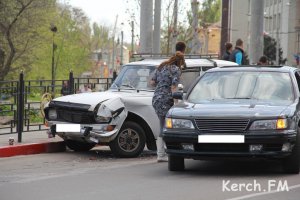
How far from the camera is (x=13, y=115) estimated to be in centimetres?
1537

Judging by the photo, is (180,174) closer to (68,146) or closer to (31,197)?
(31,197)

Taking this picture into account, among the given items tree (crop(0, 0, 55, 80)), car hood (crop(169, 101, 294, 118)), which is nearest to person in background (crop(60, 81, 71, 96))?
car hood (crop(169, 101, 294, 118))

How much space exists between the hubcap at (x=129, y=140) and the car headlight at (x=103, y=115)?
0.50 meters

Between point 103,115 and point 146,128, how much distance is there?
Result: 108 cm

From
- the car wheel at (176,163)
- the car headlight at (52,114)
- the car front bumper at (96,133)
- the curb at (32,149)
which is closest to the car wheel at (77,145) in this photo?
the curb at (32,149)

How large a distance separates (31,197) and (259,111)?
11.1 feet

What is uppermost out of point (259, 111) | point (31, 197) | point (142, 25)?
point (142, 25)

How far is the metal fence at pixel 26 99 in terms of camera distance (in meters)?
15.2

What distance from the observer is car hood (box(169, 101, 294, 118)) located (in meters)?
9.95

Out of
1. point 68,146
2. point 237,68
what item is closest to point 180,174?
point 237,68

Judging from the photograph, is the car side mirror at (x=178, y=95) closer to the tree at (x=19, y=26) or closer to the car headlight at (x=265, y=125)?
the car headlight at (x=265, y=125)

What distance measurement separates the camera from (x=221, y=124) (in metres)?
9.95

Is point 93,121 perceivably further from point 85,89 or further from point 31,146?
point 85,89

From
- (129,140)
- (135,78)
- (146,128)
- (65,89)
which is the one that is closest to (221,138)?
(129,140)
